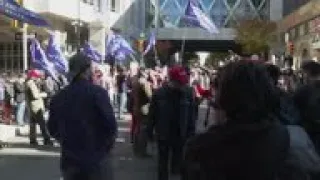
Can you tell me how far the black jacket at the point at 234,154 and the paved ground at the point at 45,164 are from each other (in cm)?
838

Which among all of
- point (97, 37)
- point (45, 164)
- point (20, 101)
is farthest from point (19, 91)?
point (97, 37)

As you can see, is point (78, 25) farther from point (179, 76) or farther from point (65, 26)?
point (179, 76)

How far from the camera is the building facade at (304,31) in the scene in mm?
35938

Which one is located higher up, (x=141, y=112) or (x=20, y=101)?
(x=20, y=101)

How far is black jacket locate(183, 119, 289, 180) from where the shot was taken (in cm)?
317

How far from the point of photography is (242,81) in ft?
10.4

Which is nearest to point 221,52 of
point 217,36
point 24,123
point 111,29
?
point 217,36

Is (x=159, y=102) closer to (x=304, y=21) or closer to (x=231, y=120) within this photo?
(x=231, y=120)

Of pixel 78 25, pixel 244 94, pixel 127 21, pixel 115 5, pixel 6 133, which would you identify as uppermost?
pixel 115 5

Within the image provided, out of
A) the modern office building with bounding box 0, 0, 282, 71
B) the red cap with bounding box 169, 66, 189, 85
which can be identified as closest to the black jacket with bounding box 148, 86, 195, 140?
the red cap with bounding box 169, 66, 189, 85

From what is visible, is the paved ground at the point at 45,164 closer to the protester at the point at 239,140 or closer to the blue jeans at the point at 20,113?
the blue jeans at the point at 20,113

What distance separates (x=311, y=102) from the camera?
7.01 metres

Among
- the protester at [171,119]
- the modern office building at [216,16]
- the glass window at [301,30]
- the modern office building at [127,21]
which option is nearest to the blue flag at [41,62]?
the modern office building at [127,21]

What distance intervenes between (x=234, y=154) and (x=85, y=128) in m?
3.21
